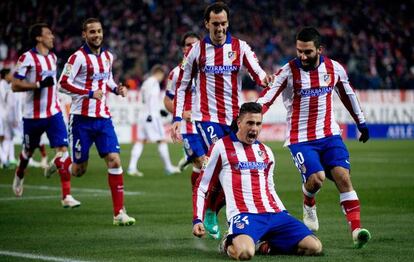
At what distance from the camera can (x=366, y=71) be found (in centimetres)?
3791

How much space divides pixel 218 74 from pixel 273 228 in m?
2.54

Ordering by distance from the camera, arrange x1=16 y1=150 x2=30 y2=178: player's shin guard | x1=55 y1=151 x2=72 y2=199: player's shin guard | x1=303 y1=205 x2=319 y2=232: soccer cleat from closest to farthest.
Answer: x1=303 y1=205 x2=319 y2=232: soccer cleat → x1=55 y1=151 x2=72 y2=199: player's shin guard → x1=16 y1=150 x2=30 y2=178: player's shin guard

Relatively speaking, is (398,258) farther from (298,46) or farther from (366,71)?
(366,71)

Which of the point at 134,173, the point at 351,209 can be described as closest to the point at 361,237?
the point at 351,209

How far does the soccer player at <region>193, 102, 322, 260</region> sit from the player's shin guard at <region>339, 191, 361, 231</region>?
3.44 ft

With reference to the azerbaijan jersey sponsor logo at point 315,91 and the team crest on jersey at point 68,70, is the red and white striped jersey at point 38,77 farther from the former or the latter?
the azerbaijan jersey sponsor logo at point 315,91

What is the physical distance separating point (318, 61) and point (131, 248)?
112 inches

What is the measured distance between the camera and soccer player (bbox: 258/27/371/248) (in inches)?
402

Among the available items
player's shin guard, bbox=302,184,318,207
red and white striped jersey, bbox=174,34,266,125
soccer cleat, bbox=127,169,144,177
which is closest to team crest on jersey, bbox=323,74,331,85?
red and white striped jersey, bbox=174,34,266,125

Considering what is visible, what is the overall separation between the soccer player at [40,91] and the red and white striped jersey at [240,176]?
5.40 metres

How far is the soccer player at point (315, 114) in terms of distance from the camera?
33.5 feet

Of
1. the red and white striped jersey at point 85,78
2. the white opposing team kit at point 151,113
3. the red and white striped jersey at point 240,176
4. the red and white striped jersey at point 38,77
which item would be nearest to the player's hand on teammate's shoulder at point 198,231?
the red and white striped jersey at point 240,176

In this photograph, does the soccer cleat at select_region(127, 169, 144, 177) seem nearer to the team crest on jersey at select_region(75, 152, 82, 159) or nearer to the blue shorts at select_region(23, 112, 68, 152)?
the blue shorts at select_region(23, 112, 68, 152)

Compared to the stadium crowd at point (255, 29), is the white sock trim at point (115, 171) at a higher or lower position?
lower
